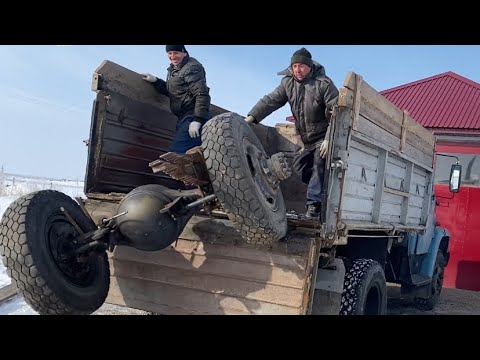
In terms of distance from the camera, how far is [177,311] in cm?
350

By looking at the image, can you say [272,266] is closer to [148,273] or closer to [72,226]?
[148,273]

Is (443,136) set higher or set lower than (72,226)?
higher

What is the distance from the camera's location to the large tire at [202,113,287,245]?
2.94m

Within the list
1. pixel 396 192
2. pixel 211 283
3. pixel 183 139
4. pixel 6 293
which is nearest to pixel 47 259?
pixel 211 283

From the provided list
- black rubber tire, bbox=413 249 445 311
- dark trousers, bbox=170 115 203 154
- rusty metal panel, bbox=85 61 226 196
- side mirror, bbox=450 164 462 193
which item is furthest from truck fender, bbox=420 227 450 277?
dark trousers, bbox=170 115 203 154

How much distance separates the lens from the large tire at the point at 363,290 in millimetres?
3811

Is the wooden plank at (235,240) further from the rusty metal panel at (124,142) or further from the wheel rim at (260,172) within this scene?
the rusty metal panel at (124,142)

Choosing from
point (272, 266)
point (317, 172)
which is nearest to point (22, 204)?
point (272, 266)

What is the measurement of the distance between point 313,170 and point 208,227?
1082 mm

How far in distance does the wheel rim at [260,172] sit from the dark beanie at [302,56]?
111 centimetres

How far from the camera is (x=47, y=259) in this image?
3029 millimetres

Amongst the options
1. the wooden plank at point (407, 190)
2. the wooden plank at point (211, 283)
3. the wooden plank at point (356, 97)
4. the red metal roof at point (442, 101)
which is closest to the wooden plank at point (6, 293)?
the wooden plank at point (211, 283)

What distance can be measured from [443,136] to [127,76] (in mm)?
10137
